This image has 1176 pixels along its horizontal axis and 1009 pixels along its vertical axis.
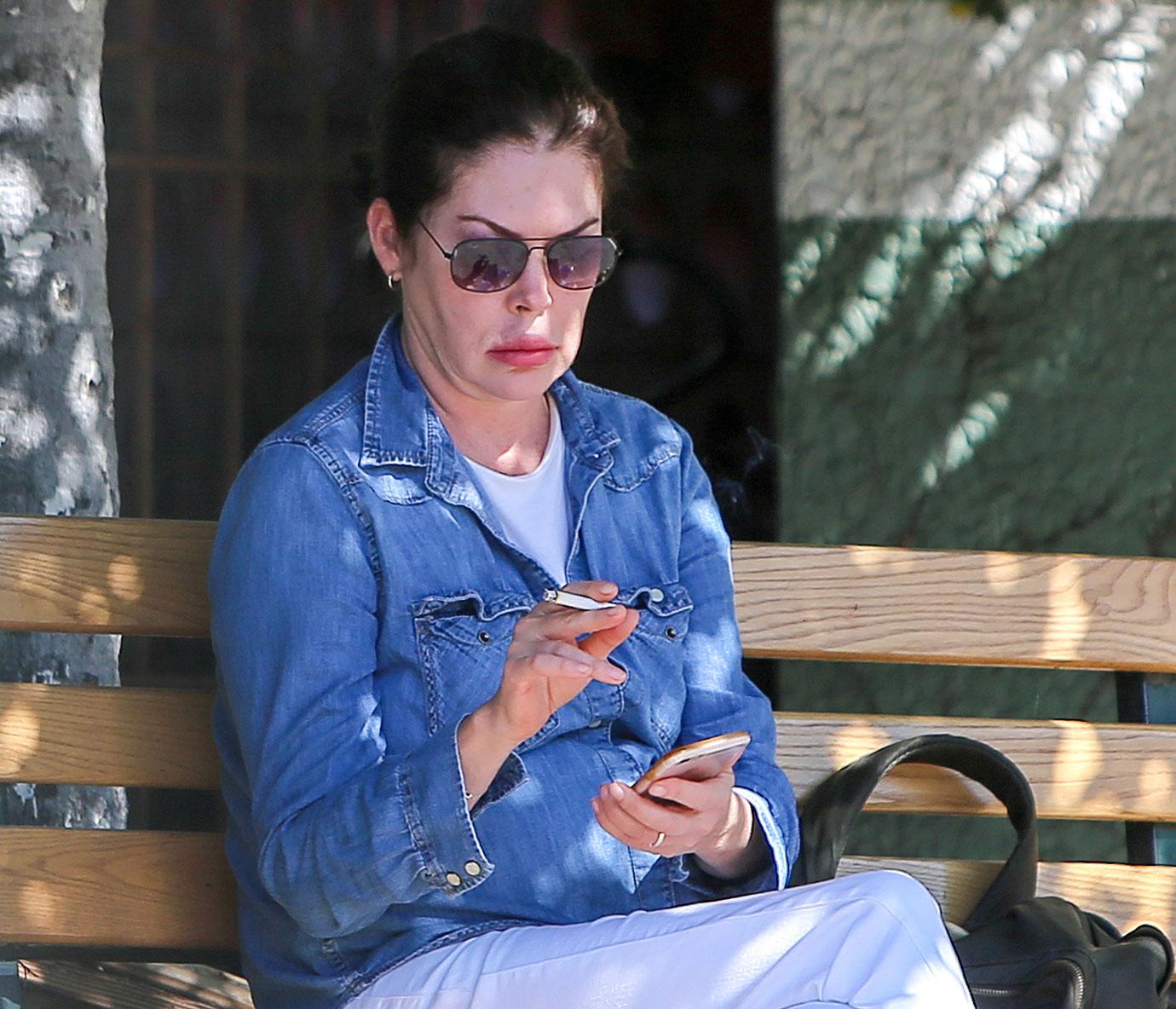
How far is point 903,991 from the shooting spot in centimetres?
182

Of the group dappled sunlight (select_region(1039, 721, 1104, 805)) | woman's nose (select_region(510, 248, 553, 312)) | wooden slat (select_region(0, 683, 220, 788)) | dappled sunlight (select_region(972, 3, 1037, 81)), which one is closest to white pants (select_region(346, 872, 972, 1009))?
wooden slat (select_region(0, 683, 220, 788))

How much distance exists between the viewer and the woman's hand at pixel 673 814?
2.00 metres

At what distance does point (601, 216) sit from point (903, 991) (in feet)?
3.47

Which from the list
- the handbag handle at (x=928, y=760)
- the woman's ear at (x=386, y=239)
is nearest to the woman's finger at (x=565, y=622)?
the woman's ear at (x=386, y=239)

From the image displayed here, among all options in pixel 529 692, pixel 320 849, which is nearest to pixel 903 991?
pixel 529 692

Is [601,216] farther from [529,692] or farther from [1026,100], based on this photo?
[1026,100]

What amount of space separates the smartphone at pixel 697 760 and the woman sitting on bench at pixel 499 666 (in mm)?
19

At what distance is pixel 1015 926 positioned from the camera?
7.86ft

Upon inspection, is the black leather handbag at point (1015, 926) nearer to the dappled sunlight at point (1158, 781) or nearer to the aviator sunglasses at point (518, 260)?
the dappled sunlight at point (1158, 781)

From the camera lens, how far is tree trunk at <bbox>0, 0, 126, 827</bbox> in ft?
9.68

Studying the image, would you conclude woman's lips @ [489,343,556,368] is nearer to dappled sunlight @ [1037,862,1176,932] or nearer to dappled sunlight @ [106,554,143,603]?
dappled sunlight @ [106,554,143,603]

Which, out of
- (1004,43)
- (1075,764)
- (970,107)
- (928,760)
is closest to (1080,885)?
(1075,764)

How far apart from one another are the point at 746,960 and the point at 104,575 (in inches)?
42.0

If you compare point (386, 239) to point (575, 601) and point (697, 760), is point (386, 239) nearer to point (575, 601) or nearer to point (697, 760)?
point (575, 601)
